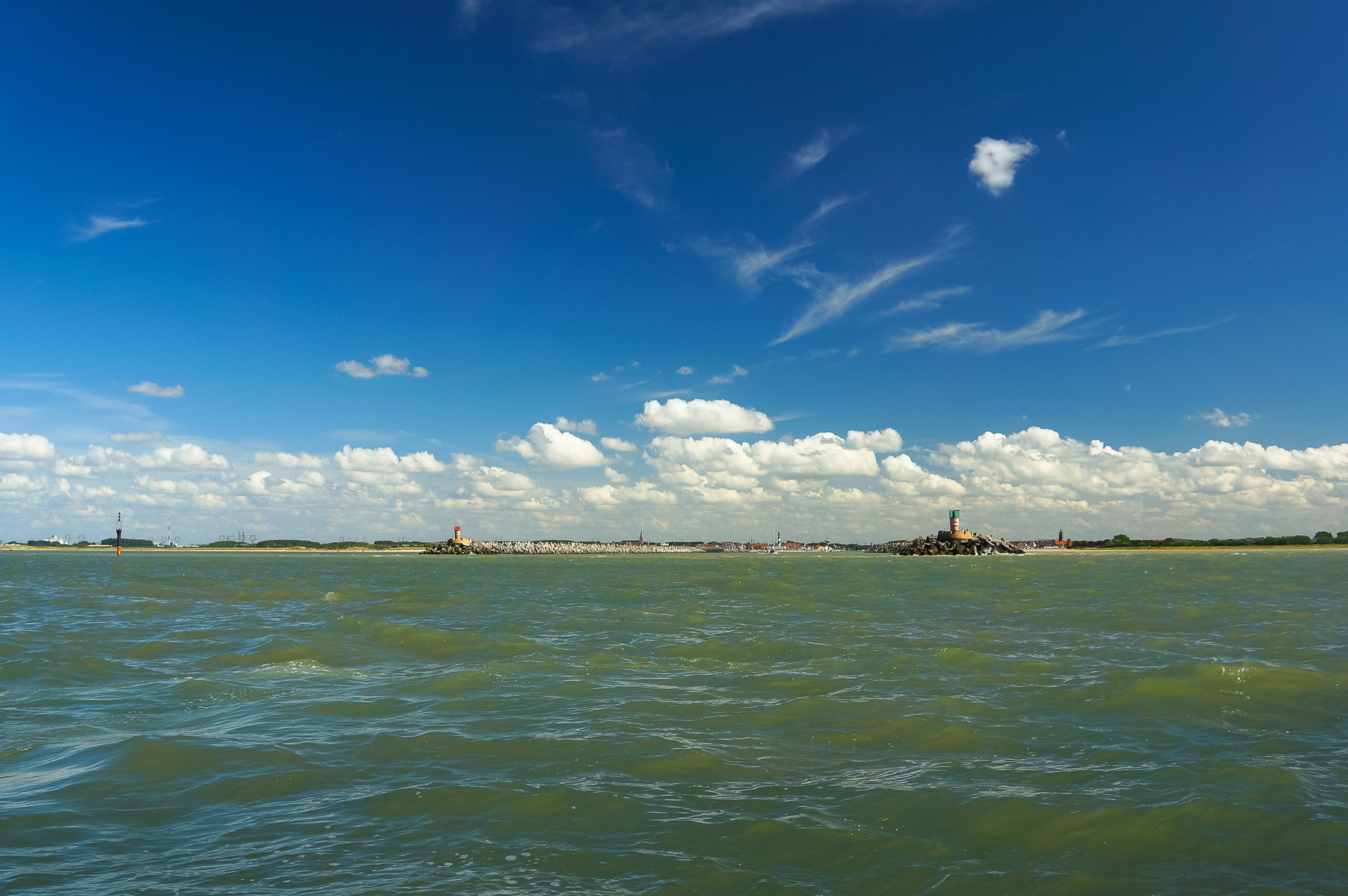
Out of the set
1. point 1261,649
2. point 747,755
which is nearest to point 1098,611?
point 1261,649

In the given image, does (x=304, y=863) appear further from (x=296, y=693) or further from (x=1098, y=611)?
(x=1098, y=611)

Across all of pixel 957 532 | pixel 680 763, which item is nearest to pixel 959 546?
pixel 957 532

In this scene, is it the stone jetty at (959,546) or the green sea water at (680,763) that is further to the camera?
the stone jetty at (959,546)

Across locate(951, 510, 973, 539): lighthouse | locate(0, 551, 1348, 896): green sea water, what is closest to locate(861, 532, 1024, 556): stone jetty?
locate(951, 510, 973, 539): lighthouse

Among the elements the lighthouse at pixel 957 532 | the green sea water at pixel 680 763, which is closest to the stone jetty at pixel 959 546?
the lighthouse at pixel 957 532

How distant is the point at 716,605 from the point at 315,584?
111 feet

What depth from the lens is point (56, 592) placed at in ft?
139

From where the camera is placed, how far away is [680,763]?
9742 mm

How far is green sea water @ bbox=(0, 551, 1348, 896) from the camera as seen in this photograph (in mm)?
6637

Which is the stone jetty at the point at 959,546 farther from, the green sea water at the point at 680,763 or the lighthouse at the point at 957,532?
the green sea water at the point at 680,763

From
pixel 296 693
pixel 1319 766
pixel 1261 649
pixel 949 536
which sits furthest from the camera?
pixel 949 536

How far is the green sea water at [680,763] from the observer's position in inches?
261

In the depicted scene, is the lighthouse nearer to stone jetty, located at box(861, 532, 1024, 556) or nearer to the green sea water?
stone jetty, located at box(861, 532, 1024, 556)

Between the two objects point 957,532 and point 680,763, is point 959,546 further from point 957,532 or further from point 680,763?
point 680,763
